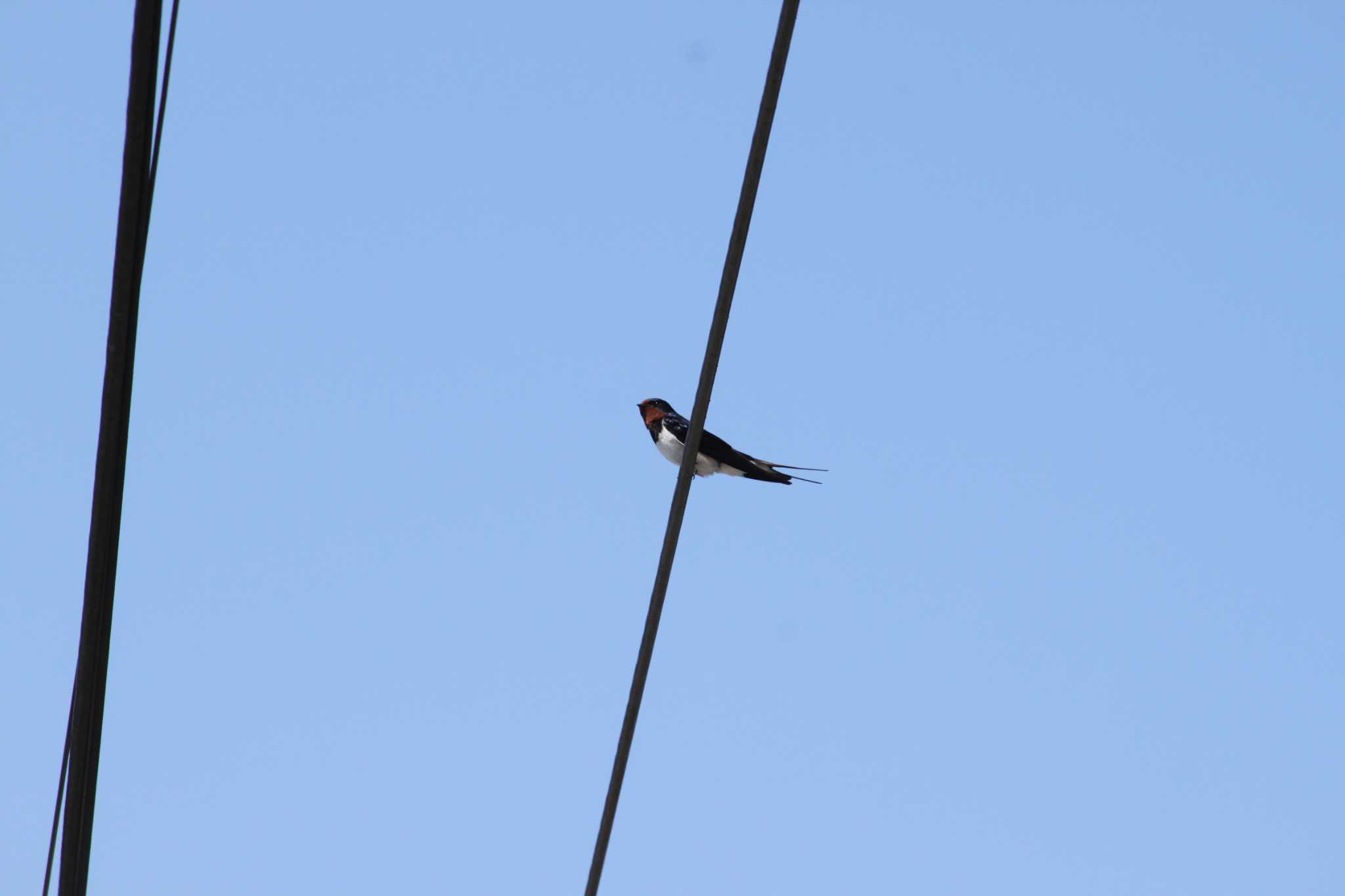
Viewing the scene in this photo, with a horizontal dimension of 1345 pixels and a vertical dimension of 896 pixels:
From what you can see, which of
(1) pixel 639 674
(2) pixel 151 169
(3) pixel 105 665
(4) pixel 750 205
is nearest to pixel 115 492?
(3) pixel 105 665

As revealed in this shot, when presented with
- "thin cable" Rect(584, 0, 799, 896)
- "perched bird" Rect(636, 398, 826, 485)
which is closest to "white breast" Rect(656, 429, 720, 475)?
"perched bird" Rect(636, 398, 826, 485)

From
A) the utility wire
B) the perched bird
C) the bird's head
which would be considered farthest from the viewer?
the bird's head

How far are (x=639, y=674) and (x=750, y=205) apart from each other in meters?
1.41

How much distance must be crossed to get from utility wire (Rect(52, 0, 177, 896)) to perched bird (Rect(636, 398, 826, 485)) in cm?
458

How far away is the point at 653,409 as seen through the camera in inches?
448

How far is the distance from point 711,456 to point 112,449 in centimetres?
599

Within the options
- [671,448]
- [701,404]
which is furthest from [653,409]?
[701,404]

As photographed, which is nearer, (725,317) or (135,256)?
(135,256)

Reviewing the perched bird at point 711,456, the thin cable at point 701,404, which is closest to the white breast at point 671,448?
the perched bird at point 711,456

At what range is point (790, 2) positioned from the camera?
4125mm

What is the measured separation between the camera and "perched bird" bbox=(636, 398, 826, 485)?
9.38 metres

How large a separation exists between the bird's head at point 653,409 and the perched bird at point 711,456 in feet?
0.30

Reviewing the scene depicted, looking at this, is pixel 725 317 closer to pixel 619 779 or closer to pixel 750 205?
pixel 750 205

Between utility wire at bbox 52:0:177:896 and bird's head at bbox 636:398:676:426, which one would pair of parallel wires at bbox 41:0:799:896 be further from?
Result: bird's head at bbox 636:398:676:426
